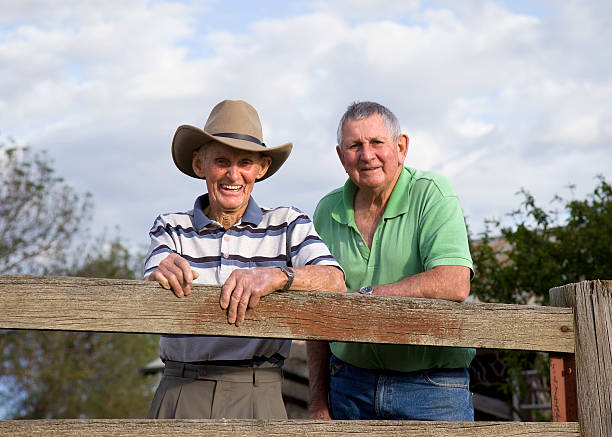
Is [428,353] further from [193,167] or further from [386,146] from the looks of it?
[193,167]

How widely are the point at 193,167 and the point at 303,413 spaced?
26.4ft

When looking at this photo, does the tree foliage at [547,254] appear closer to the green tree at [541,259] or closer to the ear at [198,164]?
the green tree at [541,259]

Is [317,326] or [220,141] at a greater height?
[220,141]

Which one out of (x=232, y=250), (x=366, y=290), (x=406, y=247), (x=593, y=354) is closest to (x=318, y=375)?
(x=366, y=290)

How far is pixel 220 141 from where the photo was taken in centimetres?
324

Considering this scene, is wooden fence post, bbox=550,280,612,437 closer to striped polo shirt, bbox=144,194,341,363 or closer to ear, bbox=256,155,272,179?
striped polo shirt, bbox=144,194,341,363

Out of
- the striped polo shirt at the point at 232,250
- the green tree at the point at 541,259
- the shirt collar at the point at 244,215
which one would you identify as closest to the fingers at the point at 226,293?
the striped polo shirt at the point at 232,250

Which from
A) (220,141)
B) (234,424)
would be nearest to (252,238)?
(220,141)

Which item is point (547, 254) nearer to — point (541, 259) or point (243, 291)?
point (541, 259)

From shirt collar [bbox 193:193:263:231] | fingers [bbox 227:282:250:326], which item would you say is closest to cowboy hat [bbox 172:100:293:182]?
shirt collar [bbox 193:193:263:231]

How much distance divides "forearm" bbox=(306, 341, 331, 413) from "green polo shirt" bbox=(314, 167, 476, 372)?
0.67ft

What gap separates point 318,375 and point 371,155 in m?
1.19

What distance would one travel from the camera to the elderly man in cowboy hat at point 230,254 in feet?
9.96

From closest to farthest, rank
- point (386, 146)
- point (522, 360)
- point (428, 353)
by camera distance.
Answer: point (428, 353) → point (386, 146) → point (522, 360)
